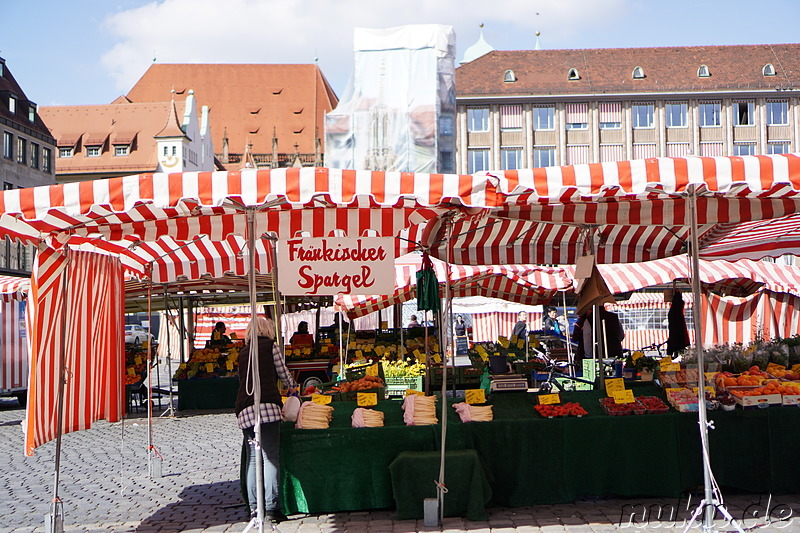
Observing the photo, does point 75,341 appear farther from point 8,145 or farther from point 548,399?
point 8,145

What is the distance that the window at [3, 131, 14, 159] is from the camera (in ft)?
165

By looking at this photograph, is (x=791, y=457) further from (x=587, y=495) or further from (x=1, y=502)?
(x=1, y=502)

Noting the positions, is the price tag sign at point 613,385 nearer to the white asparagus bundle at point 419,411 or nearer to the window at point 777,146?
the white asparagus bundle at point 419,411

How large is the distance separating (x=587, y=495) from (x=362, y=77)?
43102 mm

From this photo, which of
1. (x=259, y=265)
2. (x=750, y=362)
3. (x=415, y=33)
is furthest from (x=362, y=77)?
(x=750, y=362)

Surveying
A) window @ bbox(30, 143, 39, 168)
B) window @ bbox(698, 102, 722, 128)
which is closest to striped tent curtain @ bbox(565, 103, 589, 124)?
window @ bbox(698, 102, 722, 128)

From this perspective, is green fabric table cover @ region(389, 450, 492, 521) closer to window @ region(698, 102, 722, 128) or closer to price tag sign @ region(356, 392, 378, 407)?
price tag sign @ region(356, 392, 378, 407)

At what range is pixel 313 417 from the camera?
7.39 meters

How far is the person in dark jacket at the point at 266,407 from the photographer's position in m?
7.04

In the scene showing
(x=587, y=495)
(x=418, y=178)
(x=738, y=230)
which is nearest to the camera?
(x=418, y=178)

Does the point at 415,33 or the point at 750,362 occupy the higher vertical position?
the point at 415,33

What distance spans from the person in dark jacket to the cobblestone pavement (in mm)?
295

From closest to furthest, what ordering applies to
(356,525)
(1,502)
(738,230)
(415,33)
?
(356,525), (1,502), (738,230), (415,33)

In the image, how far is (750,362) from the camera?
8.80m
